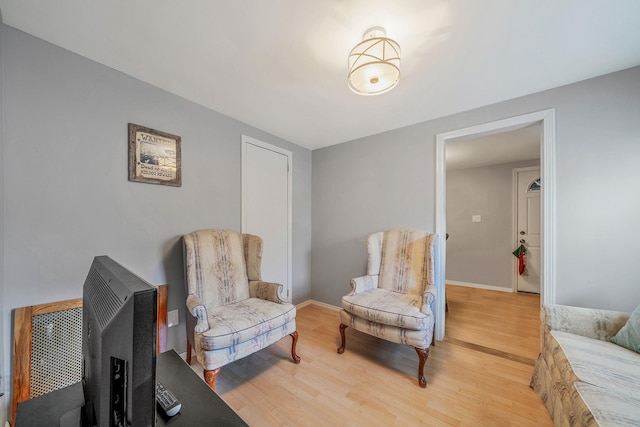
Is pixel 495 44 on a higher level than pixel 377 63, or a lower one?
higher

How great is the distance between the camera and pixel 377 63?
4.28 ft

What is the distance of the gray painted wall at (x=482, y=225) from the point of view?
3988mm

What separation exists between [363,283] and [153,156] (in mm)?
2131

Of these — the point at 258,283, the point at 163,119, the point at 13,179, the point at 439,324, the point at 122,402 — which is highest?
the point at 163,119

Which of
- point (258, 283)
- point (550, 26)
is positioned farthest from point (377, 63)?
point (258, 283)

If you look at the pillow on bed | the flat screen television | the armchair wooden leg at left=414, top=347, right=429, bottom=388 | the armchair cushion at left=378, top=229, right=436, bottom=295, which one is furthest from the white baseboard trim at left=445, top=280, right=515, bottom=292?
the flat screen television

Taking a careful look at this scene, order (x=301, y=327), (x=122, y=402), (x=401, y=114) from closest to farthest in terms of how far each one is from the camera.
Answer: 1. (x=122, y=402)
2. (x=401, y=114)
3. (x=301, y=327)

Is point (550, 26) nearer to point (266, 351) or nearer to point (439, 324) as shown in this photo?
point (439, 324)

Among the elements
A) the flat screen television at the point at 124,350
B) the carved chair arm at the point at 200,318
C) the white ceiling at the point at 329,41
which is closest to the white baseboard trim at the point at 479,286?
the white ceiling at the point at 329,41

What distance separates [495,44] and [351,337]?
2.60 metres

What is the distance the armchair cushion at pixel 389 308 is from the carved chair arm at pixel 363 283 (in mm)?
41

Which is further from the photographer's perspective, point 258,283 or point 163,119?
point 258,283

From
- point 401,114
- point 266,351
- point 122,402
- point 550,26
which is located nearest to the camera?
point 122,402

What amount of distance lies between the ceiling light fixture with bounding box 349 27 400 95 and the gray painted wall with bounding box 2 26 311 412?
5.00 feet
